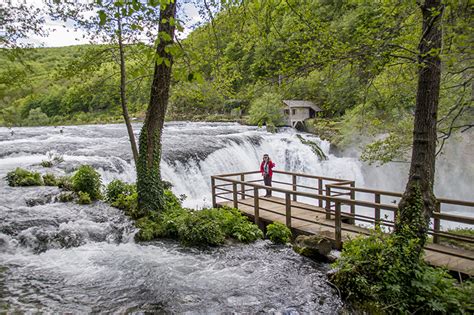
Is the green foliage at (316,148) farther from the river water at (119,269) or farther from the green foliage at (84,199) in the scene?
the green foliage at (84,199)

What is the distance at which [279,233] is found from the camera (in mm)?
8547

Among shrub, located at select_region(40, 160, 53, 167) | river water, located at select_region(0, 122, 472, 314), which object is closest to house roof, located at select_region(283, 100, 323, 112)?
river water, located at select_region(0, 122, 472, 314)

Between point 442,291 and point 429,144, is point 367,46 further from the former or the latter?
point 442,291

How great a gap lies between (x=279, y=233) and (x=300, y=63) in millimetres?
5125

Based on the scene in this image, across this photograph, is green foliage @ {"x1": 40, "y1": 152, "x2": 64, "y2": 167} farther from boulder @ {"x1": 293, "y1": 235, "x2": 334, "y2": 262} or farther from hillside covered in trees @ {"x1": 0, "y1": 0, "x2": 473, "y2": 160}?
boulder @ {"x1": 293, "y1": 235, "x2": 334, "y2": 262}

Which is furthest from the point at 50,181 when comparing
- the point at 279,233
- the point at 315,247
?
the point at 315,247

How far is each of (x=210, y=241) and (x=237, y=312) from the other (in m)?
3.13

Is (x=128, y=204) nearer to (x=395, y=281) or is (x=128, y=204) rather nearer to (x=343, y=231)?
(x=343, y=231)

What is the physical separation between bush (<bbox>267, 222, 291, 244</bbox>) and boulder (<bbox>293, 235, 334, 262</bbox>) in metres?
0.79

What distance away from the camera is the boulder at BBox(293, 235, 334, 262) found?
23.9ft

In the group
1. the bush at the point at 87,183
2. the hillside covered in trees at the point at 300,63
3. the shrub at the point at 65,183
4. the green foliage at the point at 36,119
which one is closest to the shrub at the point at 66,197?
the bush at the point at 87,183

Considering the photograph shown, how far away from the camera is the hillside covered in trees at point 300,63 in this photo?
4.29m

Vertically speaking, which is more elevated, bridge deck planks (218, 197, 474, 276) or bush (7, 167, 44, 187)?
bush (7, 167, 44, 187)

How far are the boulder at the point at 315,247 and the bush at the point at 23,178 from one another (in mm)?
9841
